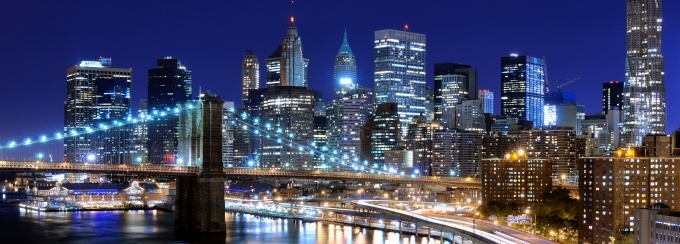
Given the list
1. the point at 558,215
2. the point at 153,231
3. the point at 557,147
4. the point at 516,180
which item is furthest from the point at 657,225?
the point at 557,147

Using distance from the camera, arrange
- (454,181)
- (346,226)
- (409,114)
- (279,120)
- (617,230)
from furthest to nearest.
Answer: (409,114) → (279,120) → (454,181) → (346,226) → (617,230)

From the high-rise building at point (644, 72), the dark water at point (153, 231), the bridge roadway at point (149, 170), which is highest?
the high-rise building at point (644, 72)

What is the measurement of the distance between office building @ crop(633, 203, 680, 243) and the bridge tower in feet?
85.2

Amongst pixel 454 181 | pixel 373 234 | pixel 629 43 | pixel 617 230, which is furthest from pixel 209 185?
pixel 629 43

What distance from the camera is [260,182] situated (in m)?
139

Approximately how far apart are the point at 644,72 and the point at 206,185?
3969 inches

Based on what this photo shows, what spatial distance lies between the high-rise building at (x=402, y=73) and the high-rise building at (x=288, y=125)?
1312 inches

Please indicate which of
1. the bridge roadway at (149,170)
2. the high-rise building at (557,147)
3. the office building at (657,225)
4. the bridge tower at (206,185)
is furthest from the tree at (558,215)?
the high-rise building at (557,147)

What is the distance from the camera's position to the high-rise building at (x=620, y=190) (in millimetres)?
54906

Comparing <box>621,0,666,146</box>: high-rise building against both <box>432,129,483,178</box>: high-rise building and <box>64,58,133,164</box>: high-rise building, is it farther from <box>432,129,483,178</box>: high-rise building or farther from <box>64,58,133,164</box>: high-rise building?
<box>64,58,133,164</box>: high-rise building

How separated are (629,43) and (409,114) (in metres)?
48.1

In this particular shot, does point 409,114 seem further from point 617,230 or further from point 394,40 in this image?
point 617,230

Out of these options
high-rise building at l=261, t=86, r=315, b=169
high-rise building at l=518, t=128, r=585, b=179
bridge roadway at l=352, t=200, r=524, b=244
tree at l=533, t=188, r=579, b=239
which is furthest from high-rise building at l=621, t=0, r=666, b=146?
bridge roadway at l=352, t=200, r=524, b=244

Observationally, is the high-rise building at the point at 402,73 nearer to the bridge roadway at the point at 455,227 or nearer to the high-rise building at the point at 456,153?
the high-rise building at the point at 456,153
